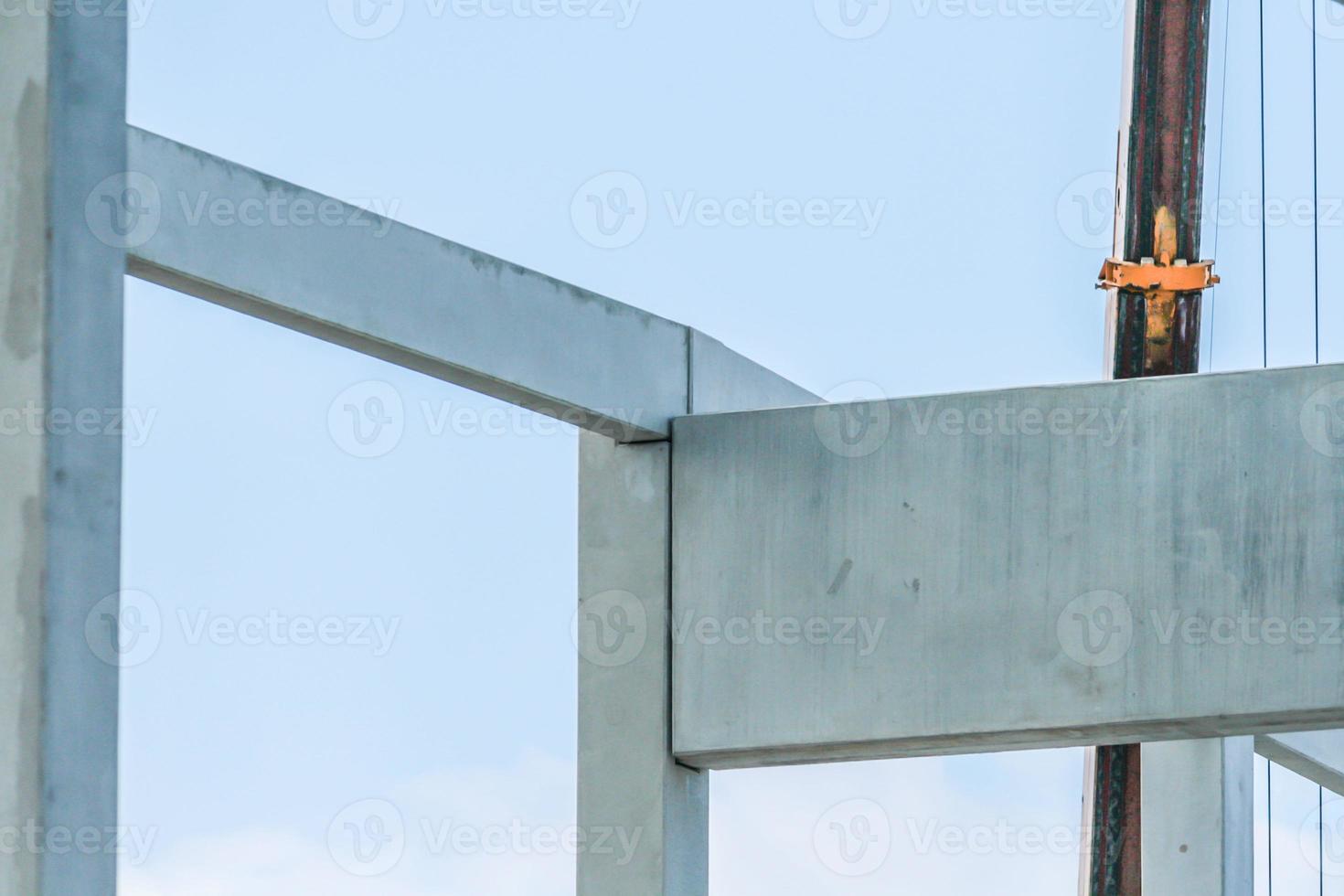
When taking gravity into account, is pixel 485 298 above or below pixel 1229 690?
above

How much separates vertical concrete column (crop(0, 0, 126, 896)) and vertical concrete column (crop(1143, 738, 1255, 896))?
A: 8.73 meters

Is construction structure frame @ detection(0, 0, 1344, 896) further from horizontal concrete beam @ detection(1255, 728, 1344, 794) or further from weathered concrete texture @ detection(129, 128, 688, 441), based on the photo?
horizontal concrete beam @ detection(1255, 728, 1344, 794)

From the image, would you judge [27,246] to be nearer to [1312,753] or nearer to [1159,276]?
[1159,276]

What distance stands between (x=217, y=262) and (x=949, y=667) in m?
3.52

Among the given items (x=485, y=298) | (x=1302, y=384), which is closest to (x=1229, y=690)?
(x=1302, y=384)

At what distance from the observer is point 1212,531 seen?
387 inches

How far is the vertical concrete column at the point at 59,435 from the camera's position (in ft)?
14.9

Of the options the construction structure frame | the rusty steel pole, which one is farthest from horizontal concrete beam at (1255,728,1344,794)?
the construction structure frame

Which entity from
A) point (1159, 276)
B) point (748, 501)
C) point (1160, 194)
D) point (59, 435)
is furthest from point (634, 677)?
point (59, 435)

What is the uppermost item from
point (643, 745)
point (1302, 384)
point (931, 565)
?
point (1302, 384)

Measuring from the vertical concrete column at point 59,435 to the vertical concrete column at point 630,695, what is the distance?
591 cm

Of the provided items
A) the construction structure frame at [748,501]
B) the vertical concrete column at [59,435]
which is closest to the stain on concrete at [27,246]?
the vertical concrete column at [59,435]

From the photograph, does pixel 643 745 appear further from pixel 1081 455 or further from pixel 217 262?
pixel 217 262

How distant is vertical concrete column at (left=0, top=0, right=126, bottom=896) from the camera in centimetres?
455
